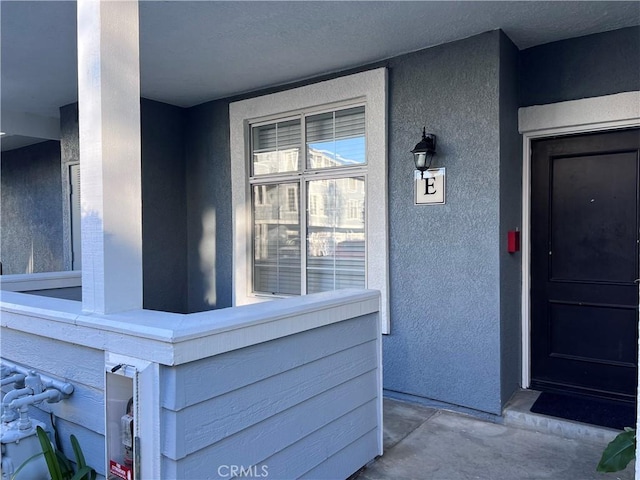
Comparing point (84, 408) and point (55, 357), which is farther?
point (55, 357)

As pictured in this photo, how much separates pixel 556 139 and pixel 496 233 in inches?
35.6

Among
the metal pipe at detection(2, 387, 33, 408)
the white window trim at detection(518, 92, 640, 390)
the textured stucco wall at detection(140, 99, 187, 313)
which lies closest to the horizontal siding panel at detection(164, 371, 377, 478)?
the metal pipe at detection(2, 387, 33, 408)

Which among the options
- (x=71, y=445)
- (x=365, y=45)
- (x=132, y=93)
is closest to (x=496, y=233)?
(x=365, y=45)

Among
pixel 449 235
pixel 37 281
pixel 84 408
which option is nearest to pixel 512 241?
pixel 449 235

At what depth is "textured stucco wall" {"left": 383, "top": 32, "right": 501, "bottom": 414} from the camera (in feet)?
9.84

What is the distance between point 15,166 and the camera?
6727 mm

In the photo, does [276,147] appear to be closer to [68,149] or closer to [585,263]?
[68,149]

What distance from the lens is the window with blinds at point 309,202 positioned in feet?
12.1

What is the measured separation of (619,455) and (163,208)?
13.4 feet

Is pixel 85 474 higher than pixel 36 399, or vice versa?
pixel 36 399

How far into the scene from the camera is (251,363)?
171 cm

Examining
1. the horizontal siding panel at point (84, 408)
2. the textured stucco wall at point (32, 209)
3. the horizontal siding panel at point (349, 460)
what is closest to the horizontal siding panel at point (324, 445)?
the horizontal siding panel at point (349, 460)

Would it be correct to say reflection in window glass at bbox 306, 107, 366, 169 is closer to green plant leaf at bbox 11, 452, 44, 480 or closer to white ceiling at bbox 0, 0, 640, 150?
white ceiling at bbox 0, 0, 640, 150

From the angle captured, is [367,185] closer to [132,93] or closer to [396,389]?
[396,389]
